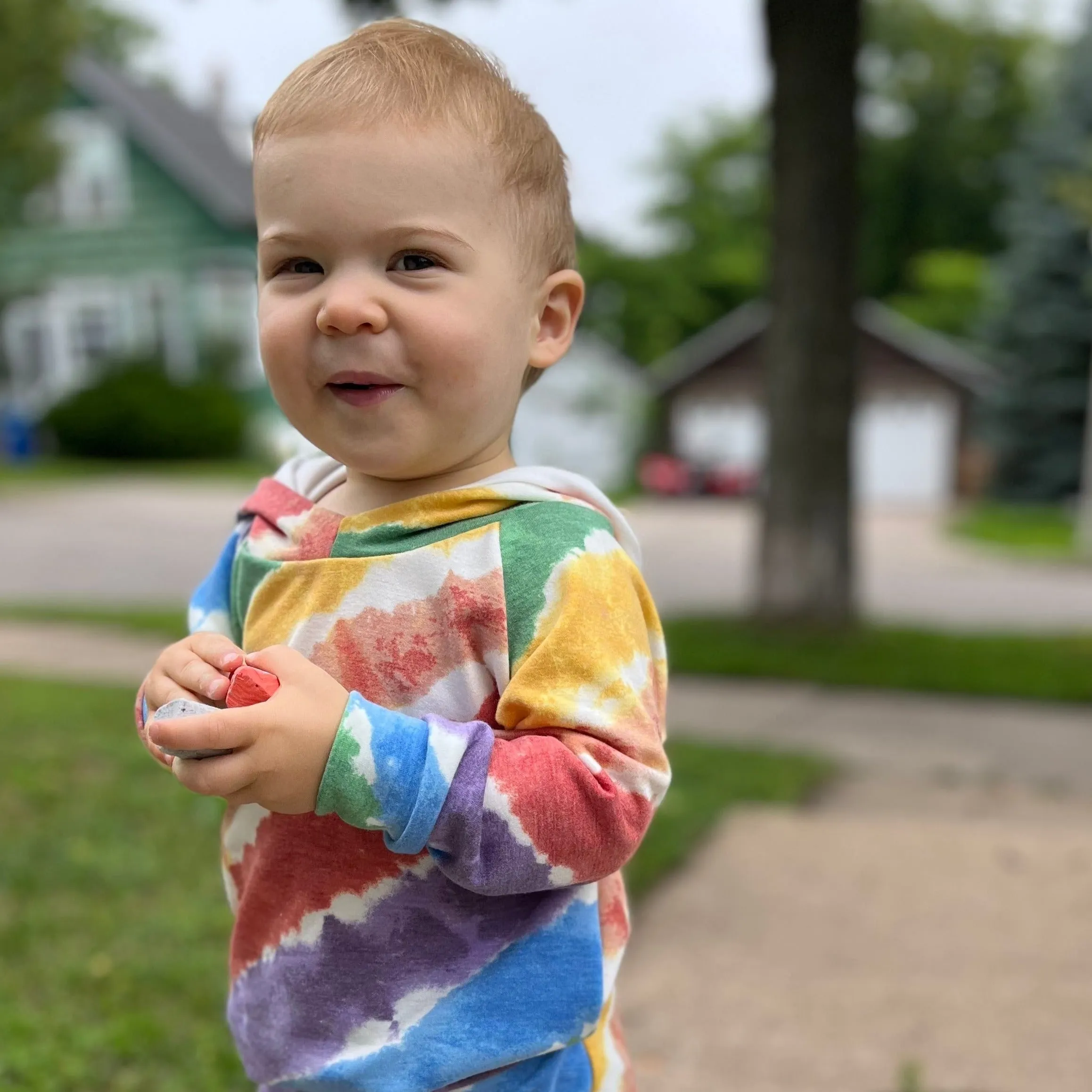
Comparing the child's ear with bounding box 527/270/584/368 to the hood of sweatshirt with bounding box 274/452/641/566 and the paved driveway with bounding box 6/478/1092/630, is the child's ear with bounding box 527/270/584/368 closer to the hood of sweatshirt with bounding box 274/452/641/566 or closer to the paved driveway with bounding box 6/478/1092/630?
→ the hood of sweatshirt with bounding box 274/452/641/566

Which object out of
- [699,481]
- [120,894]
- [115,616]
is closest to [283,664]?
[120,894]

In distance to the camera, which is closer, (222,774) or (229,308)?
(222,774)

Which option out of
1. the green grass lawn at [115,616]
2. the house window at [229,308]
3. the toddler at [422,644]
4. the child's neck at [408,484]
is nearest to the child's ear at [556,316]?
the toddler at [422,644]

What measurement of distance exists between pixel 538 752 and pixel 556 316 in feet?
1.67

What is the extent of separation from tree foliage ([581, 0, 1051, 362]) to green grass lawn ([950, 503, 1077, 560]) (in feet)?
46.1

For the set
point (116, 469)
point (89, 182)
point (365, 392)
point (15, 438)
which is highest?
point (365, 392)

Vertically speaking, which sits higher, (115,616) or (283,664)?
(283,664)

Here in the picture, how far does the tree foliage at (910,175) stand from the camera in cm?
3809

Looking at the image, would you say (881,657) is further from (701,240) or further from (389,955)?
(701,240)

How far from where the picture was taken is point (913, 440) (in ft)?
89.4

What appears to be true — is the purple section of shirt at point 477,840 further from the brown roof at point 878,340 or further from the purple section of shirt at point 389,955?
the brown roof at point 878,340

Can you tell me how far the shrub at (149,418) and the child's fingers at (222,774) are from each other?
73.5ft

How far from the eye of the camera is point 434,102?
1.16m

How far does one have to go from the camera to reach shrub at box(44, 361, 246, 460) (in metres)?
22.4
